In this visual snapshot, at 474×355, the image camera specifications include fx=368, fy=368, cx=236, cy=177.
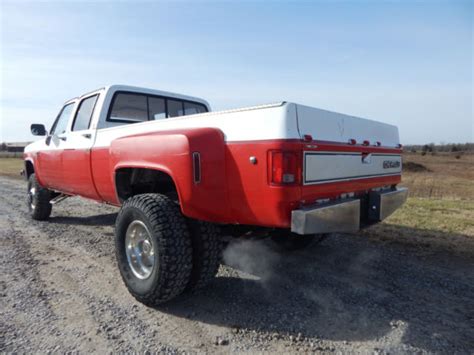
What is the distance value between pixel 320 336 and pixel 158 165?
6.01 ft

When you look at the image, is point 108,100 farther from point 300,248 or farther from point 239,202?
point 300,248

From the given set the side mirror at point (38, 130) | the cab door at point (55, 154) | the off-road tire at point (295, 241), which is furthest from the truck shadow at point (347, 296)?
the side mirror at point (38, 130)

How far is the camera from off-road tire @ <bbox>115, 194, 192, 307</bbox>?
2.96 m

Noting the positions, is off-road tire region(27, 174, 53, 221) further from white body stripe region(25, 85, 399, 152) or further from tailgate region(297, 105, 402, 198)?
tailgate region(297, 105, 402, 198)

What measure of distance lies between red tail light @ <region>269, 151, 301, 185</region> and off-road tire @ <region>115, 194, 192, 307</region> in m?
0.97

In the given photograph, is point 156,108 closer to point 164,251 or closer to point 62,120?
point 62,120

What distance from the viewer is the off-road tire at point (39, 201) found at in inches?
256

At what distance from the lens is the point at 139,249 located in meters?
3.43

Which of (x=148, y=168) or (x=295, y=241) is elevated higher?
(x=148, y=168)

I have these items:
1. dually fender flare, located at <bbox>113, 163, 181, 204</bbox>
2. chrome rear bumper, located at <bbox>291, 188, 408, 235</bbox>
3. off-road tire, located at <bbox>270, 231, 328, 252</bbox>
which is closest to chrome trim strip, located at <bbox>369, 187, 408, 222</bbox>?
chrome rear bumper, located at <bbox>291, 188, 408, 235</bbox>

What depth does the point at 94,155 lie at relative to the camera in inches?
171

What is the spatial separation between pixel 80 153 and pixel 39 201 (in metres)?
2.49

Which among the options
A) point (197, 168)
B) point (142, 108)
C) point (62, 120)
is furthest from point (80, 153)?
point (197, 168)

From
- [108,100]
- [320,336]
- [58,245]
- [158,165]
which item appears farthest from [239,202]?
[58,245]
